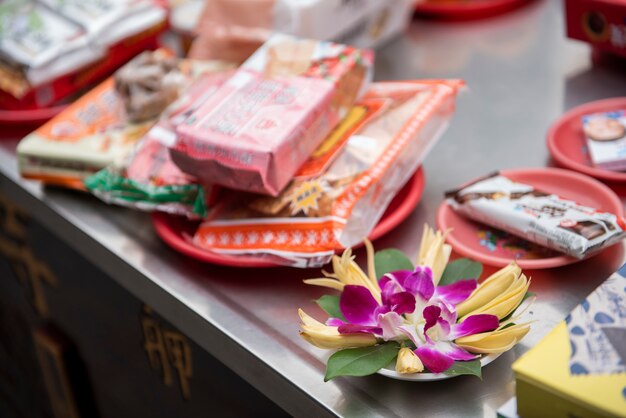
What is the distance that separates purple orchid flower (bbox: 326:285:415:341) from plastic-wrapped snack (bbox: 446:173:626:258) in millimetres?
241

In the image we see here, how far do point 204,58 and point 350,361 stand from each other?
86cm

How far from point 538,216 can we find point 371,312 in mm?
288

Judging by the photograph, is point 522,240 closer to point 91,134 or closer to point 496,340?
point 496,340

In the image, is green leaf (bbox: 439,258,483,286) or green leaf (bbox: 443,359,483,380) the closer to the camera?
green leaf (bbox: 443,359,483,380)

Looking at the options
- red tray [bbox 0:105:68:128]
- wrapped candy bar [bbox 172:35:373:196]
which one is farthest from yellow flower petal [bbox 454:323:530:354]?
red tray [bbox 0:105:68:128]

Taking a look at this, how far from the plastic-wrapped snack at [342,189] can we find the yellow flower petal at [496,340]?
0.24 metres

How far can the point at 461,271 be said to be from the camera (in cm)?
100

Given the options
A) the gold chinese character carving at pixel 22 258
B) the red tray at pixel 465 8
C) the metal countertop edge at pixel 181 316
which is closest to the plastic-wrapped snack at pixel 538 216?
the metal countertop edge at pixel 181 316

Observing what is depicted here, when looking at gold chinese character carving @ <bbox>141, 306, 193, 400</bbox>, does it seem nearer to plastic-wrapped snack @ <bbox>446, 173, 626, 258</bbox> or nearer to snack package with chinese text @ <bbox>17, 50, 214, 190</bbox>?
snack package with chinese text @ <bbox>17, 50, 214, 190</bbox>

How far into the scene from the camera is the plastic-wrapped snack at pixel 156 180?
3.91 feet

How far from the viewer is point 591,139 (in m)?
1.26

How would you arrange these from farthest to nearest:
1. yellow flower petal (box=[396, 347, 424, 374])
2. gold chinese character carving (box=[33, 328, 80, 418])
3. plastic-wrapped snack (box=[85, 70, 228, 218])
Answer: gold chinese character carving (box=[33, 328, 80, 418]), plastic-wrapped snack (box=[85, 70, 228, 218]), yellow flower petal (box=[396, 347, 424, 374])

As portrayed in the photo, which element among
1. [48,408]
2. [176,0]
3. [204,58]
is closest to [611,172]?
[204,58]

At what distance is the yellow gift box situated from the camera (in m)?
0.73
